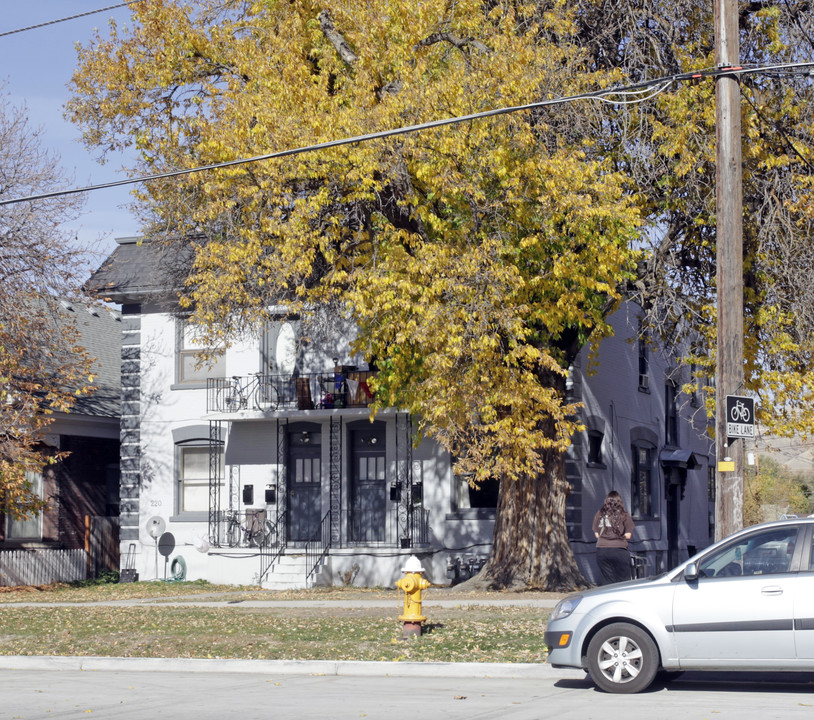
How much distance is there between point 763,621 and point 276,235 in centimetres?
1022

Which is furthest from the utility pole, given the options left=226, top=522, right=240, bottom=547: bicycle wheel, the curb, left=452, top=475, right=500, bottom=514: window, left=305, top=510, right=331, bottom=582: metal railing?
left=226, top=522, right=240, bottom=547: bicycle wheel

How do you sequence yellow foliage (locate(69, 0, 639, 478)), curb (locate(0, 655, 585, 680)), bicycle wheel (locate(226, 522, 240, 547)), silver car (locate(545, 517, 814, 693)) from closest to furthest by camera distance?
silver car (locate(545, 517, 814, 693))
curb (locate(0, 655, 585, 680))
yellow foliage (locate(69, 0, 639, 478))
bicycle wheel (locate(226, 522, 240, 547))

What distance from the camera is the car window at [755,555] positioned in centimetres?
1016

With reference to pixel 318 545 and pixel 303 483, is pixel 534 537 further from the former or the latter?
pixel 303 483

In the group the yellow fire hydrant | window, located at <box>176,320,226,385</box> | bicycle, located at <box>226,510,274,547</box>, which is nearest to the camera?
the yellow fire hydrant

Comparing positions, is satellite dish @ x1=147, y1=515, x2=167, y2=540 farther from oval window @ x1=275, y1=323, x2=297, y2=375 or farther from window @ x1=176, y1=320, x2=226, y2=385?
oval window @ x1=275, y1=323, x2=297, y2=375

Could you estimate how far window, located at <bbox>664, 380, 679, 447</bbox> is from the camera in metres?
33.7

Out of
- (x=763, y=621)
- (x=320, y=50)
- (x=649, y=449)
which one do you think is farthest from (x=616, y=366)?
(x=763, y=621)

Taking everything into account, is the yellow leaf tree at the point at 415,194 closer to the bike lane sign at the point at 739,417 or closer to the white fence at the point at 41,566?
the bike lane sign at the point at 739,417

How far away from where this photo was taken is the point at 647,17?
1909 centimetres

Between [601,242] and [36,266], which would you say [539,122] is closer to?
[601,242]

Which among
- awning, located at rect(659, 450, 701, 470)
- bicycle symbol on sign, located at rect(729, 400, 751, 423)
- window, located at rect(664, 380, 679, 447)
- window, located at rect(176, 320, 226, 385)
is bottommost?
awning, located at rect(659, 450, 701, 470)

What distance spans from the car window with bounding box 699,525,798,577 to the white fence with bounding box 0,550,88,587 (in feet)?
65.9

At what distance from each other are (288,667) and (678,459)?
21543mm
